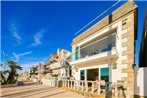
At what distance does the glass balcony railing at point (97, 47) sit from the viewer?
41.8 ft

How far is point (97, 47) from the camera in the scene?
14.8 metres

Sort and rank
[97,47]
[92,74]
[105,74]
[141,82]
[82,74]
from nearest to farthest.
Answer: [141,82], [105,74], [97,47], [92,74], [82,74]

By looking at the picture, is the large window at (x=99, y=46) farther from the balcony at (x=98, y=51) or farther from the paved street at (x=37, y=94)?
the paved street at (x=37, y=94)

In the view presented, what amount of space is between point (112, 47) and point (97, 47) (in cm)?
250

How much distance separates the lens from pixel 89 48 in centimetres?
1612

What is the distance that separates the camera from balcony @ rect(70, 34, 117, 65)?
12.4 meters

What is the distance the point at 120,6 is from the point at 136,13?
4.36 feet

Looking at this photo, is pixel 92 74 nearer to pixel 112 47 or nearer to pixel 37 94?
pixel 112 47

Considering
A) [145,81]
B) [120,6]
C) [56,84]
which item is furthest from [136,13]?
[56,84]

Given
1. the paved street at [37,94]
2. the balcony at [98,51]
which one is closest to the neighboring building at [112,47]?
the balcony at [98,51]

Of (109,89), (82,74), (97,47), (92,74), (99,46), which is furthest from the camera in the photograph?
(82,74)

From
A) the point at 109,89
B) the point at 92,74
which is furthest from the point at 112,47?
the point at 92,74

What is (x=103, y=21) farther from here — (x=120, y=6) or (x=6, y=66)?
(x=6, y=66)

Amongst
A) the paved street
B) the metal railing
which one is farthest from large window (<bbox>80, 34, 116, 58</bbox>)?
the paved street
